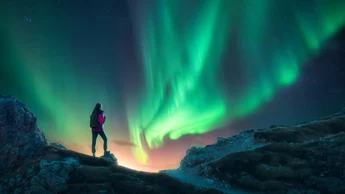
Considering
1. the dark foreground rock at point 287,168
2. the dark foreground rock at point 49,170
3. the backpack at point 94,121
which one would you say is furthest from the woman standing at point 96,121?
the dark foreground rock at point 287,168

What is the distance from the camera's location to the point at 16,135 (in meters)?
19.6

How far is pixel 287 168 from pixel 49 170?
70.7 ft

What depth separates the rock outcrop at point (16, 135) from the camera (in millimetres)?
18578

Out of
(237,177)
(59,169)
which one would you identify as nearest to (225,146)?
(237,177)

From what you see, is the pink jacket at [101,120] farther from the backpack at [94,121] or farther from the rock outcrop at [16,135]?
the rock outcrop at [16,135]

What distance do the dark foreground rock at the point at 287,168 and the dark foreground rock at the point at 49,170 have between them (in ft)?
19.8

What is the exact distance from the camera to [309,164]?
81.3 feet

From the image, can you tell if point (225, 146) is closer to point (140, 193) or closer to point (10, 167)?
point (140, 193)

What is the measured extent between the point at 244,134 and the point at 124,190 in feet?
87.7

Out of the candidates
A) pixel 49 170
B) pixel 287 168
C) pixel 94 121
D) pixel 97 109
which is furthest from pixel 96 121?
pixel 287 168

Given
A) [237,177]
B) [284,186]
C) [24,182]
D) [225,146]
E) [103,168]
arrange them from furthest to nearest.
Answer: [225,146], [237,177], [284,186], [103,168], [24,182]

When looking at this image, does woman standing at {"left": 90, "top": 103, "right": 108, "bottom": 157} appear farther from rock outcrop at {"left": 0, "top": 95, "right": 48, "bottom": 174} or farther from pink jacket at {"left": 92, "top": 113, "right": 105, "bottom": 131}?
rock outcrop at {"left": 0, "top": 95, "right": 48, "bottom": 174}

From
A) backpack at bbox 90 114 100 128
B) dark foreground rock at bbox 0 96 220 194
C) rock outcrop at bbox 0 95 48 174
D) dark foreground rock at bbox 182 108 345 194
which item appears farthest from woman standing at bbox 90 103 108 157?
dark foreground rock at bbox 182 108 345 194

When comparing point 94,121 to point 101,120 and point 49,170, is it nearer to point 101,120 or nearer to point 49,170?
point 101,120
